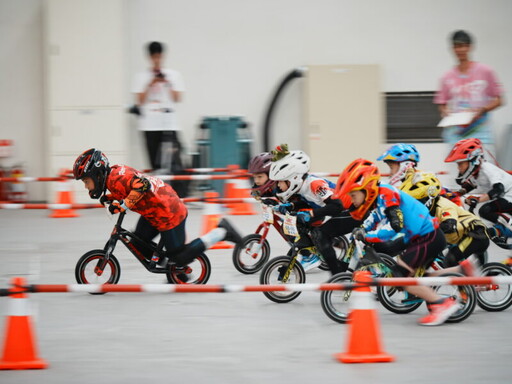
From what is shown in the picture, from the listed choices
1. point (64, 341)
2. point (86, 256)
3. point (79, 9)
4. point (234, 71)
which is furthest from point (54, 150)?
point (64, 341)

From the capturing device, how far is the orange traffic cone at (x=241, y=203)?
14406 mm

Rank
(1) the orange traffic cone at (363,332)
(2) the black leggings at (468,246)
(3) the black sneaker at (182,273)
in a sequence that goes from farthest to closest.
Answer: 1. (3) the black sneaker at (182,273)
2. (2) the black leggings at (468,246)
3. (1) the orange traffic cone at (363,332)

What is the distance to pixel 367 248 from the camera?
25.6 feet

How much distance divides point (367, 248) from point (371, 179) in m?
0.62

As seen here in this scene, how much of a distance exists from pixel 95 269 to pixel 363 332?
11.5 ft

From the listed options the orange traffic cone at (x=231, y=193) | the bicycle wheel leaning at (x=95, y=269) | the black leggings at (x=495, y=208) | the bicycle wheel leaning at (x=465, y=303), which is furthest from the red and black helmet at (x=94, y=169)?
the orange traffic cone at (x=231, y=193)

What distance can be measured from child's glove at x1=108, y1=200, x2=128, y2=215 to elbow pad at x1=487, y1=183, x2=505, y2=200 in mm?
3876

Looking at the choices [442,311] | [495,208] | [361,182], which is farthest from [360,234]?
[495,208]

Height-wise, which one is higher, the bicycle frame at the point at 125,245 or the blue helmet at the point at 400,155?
the blue helmet at the point at 400,155

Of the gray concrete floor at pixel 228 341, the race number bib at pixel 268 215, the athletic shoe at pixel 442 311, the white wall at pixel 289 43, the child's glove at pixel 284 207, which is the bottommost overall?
the gray concrete floor at pixel 228 341

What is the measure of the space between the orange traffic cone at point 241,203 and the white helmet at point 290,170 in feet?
16.3

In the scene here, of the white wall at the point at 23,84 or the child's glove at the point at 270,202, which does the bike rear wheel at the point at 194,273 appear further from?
the white wall at the point at 23,84

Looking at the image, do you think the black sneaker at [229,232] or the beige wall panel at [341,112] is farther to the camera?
the beige wall panel at [341,112]

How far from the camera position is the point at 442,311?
7.59 metres
